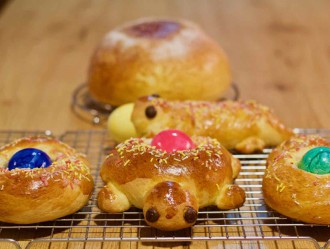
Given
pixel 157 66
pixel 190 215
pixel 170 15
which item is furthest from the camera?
pixel 170 15

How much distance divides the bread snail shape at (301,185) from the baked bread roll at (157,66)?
563mm

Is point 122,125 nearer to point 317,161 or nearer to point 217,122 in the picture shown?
point 217,122

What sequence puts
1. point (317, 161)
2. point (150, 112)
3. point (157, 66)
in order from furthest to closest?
point (157, 66) < point (150, 112) < point (317, 161)

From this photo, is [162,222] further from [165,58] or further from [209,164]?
[165,58]

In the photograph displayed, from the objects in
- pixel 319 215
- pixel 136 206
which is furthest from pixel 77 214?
pixel 319 215

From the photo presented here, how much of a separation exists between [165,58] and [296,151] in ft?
2.13

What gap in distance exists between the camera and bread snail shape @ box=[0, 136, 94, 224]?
47.9 inches

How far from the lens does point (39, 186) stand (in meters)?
1.23

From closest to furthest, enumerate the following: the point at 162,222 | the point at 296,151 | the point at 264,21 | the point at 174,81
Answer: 1. the point at 162,222
2. the point at 296,151
3. the point at 174,81
4. the point at 264,21

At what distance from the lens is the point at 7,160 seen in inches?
54.5

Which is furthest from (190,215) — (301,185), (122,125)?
(122,125)

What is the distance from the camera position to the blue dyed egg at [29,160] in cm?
131

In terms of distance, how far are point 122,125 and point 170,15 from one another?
143 cm

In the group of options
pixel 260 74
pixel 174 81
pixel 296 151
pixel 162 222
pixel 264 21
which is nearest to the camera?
pixel 162 222
